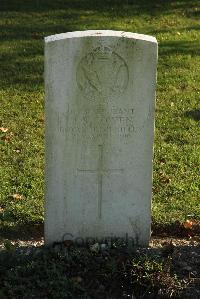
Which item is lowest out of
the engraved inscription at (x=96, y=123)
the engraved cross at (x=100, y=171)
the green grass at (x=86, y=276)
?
the green grass at (x=86, y=276)

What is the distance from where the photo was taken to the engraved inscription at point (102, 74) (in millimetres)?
4559

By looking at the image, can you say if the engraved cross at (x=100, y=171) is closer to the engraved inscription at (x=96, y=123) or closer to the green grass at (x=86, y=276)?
the engraved inscription at (x=96, y=123)

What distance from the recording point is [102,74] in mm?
4609

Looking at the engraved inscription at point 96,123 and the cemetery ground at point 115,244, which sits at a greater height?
the engraved inscription at point 96,123

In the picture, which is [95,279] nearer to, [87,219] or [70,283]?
[70,283]

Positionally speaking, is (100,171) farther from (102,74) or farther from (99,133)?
(102,74)

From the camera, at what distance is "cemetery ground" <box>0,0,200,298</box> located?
15.0ft

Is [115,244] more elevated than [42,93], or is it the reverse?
[42,93]

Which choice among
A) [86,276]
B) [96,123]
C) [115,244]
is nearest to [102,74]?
[96,123]

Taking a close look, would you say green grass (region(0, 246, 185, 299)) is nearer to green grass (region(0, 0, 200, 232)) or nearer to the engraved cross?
the engraved cross

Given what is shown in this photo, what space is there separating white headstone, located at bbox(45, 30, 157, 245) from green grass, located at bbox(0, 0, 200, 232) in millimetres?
734

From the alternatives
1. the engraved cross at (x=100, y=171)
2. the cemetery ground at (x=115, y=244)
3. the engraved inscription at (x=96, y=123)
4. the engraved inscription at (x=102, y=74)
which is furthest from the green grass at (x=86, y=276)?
the engraved inscription at (x=102, y=74)

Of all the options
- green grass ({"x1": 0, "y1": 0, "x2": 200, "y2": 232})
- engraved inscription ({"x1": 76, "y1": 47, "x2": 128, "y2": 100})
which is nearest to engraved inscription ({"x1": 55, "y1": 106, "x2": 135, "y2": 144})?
engraved inscription ({"x1": 76, "y1": 47, "x2": 128, "y2": 100})

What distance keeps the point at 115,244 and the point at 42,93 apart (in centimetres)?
423
